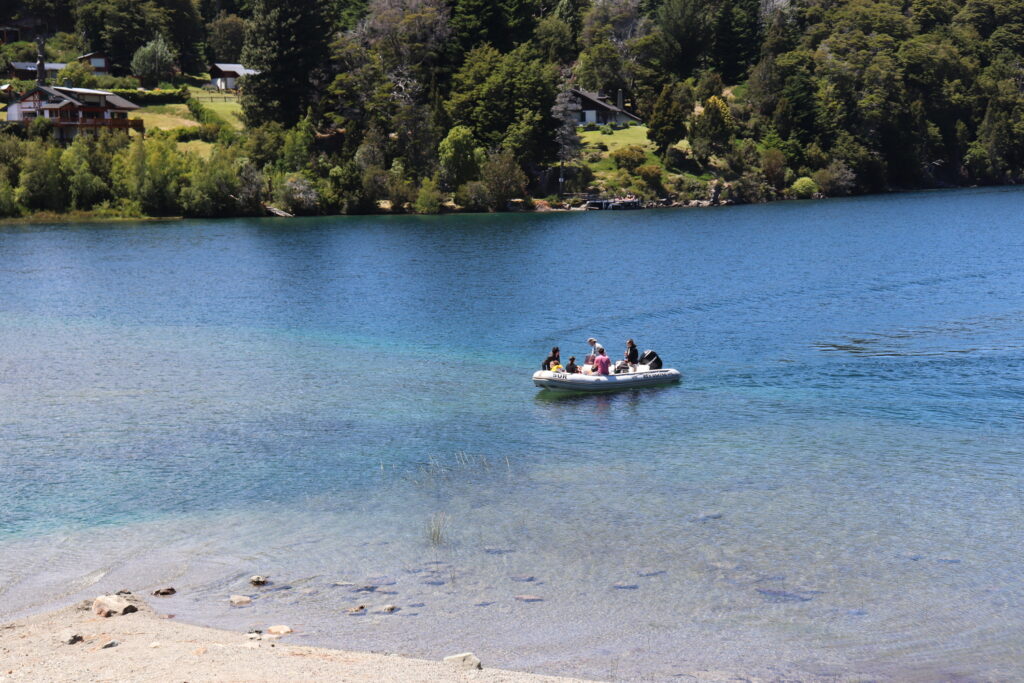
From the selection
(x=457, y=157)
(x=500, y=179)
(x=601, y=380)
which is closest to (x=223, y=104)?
(x=457, y=157)

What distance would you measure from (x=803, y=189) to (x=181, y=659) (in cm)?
13896

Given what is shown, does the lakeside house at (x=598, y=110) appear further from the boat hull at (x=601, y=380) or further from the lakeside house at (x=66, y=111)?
the boat hull at (x=601, y=380)

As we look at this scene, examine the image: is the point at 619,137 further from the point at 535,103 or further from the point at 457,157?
the point at 457,157

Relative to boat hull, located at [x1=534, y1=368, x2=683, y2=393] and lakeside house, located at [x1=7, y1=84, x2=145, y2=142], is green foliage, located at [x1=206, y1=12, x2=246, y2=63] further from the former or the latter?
boat hull, located at [x1=534, y1=368, x2=683, y2=393]

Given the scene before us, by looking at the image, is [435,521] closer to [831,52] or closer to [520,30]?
[520,30]

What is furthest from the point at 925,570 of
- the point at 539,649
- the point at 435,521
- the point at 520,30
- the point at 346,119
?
the point at 520,30

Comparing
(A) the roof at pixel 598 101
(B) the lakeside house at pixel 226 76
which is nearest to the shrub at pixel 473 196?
(A) the roof at pixel 598 101

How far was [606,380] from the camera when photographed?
40094 millimetres

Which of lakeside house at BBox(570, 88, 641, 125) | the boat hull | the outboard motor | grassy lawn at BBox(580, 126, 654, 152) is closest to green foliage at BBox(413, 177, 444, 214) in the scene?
grassy lawn at BBox(580, 126, 654, 152)

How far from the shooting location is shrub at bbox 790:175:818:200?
143375 mm

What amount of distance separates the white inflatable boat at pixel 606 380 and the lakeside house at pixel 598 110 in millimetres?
110428

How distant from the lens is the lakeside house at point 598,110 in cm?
14712

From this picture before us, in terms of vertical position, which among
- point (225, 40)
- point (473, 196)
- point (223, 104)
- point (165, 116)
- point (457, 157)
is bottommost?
point (473, 196)

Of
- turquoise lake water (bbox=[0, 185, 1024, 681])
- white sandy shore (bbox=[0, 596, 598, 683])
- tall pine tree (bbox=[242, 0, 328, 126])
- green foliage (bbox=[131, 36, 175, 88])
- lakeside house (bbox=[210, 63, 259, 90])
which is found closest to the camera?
white sandy shore (bbox=[0, 596, 598, 683])
